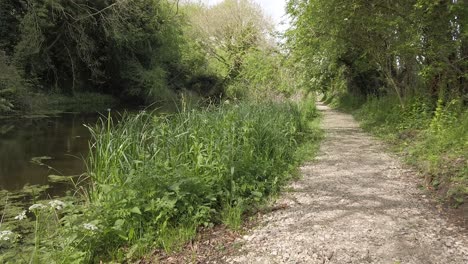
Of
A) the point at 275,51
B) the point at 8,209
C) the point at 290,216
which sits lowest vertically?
the point at 8,209

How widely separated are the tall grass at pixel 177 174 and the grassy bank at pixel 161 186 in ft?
0.04

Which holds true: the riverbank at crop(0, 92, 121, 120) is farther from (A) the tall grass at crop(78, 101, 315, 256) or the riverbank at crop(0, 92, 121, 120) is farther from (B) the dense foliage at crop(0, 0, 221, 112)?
(A) the tall grass at crop(78, 101, 315, 256)

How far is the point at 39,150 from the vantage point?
33.8 feet

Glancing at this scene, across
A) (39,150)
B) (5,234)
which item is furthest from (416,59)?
(5,234)

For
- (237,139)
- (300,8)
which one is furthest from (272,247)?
(300,8)

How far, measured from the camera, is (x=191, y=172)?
185 inches

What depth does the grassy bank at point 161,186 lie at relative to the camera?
3707 millimetres

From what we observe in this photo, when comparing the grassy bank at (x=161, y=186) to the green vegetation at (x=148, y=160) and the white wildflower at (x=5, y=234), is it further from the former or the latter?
the white wildflower at (x=5, y=234)

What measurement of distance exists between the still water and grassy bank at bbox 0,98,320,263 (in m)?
2.11

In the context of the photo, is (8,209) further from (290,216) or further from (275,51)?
(275,51)

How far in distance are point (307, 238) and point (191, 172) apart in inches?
66.2

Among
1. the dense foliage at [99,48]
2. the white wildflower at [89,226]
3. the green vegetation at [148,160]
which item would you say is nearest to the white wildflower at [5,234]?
the green vegetation at [148,160]

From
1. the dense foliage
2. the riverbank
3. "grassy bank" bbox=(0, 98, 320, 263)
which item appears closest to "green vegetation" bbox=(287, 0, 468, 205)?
"grassy bank" bbox=(0, 98, 320, 263)

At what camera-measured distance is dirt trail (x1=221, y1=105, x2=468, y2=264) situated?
3.34 metres
